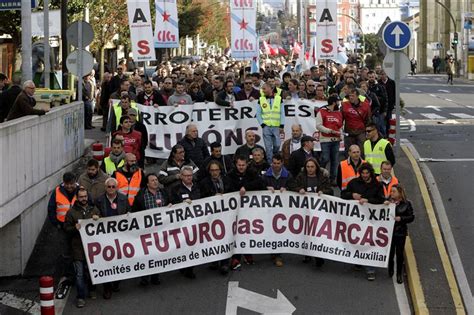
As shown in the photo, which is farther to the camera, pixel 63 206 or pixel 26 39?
pixel 26 39

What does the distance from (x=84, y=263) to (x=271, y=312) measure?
2444 mm

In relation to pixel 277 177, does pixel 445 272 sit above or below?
below

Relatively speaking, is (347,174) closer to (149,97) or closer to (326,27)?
(149,97)

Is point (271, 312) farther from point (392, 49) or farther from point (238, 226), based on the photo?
point (392, 49)

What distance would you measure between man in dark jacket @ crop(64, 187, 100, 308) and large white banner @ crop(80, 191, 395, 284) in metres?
0.09

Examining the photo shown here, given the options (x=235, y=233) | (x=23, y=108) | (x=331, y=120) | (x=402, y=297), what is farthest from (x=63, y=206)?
(x=331, y=120)

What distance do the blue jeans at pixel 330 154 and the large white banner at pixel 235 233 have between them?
4.21m

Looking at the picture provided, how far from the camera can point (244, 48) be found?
26.2 metres

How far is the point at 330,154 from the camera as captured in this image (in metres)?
17.9

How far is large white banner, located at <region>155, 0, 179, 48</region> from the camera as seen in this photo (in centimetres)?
2502

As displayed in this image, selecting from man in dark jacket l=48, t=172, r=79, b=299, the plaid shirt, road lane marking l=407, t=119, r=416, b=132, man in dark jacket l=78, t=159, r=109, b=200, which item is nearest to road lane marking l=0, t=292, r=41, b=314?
man in dark jacket l=48, t=172, r=79, b=299

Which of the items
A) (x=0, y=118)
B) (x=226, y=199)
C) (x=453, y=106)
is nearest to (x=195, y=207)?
(x=226, y=199)

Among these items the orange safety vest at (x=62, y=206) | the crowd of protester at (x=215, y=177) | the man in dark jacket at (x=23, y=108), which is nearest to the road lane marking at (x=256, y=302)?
the crowd of protester at (x=215, y=177)

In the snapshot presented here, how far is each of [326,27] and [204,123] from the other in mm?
7255
